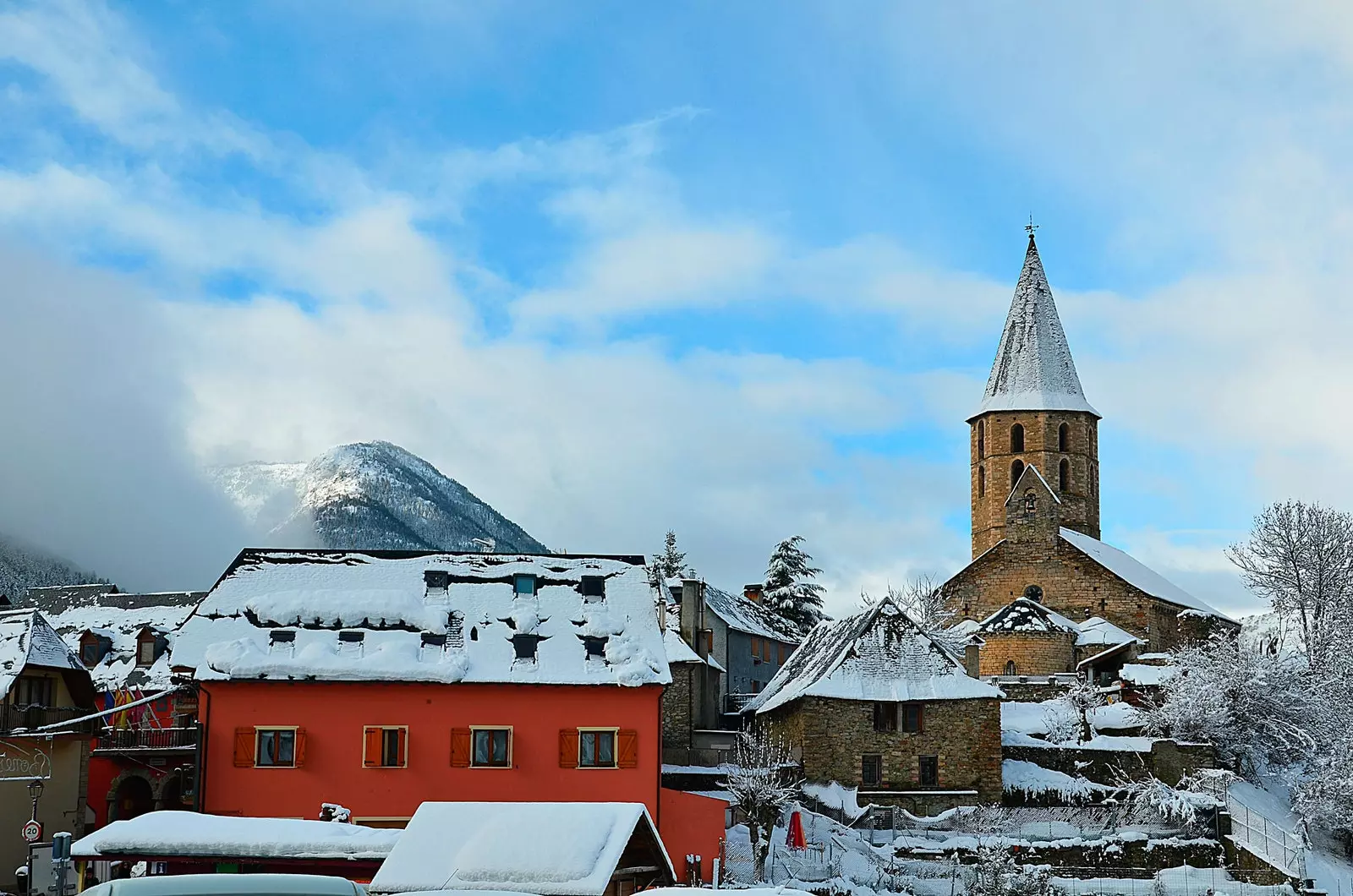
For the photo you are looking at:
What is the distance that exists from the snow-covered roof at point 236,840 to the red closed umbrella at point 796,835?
1564 cm

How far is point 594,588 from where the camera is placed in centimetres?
3844

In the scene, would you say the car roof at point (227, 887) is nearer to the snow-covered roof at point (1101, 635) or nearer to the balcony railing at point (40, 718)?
the balcony railing at point (40, 718)

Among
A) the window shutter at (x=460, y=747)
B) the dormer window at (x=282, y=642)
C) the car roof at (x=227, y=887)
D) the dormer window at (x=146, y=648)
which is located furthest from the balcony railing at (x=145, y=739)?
the car roof at (x=227, y=887)

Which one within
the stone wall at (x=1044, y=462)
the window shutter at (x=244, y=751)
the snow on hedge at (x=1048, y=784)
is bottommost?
the snow on hedge at (x=1048, y=784)

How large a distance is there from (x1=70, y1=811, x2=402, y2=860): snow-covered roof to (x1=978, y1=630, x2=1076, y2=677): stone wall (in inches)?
1795

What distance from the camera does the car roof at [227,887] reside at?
999cm

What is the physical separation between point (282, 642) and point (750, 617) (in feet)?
108

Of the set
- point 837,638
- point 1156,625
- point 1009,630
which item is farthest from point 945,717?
point 1156,625

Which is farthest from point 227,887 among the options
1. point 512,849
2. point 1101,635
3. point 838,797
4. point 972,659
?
point 1101,635

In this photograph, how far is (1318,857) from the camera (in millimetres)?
40594

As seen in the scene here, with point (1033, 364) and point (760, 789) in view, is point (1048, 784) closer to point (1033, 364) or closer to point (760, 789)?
point (760, 789)

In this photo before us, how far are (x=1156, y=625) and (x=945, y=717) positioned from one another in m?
31.6

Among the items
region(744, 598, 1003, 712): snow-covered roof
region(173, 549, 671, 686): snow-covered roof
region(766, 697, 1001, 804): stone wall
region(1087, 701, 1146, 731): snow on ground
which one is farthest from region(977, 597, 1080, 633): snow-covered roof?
region(173, 549, 671, 686): snow-covered roof

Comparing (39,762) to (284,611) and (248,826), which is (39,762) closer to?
(284,611)
